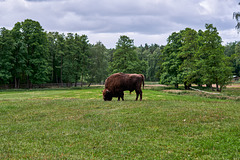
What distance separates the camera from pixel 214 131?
8.22m

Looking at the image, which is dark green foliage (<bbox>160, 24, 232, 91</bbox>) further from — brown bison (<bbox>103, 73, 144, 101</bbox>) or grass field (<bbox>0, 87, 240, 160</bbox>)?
grass field (<bbox>0, 87, 240, 160</bbox>)

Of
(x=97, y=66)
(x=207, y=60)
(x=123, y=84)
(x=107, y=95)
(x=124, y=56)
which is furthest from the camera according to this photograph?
(x=97, y=66)

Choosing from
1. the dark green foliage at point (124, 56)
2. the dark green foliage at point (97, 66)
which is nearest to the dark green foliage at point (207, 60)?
the dark green foliage at point (124, 56)

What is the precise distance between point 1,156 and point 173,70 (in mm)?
46099

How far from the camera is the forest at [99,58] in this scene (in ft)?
112

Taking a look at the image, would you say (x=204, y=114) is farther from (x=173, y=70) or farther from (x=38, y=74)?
(x=38, y=74)

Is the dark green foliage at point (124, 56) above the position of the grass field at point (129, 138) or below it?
above

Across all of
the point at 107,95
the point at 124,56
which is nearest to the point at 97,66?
the point at 124,56

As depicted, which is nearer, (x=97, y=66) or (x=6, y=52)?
(x=6, y=52)

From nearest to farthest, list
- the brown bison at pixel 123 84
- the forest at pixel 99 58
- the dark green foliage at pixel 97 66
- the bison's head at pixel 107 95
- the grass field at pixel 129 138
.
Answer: the grass field at pixel 129 138, the brown bison at pixel 123 84, the bison's head at pixel 107 95, the forest at pixel 99 58, the dark green foliage at pixel 97 66

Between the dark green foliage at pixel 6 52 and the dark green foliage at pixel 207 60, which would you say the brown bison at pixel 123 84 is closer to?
the dark green foliage at pixel 207 60

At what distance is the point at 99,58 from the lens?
77438 millimetres

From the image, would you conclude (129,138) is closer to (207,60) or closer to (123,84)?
(123,84)

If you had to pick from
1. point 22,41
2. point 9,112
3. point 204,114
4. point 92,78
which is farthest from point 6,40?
point 204,114
